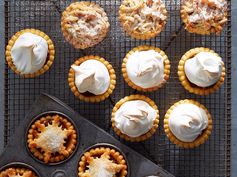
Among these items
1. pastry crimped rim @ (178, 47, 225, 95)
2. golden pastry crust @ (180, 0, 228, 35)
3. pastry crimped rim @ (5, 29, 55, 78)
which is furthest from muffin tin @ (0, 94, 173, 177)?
golden pastry crust @ (180, 0, 228, 35)

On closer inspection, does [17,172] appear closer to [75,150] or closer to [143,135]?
[75,150]

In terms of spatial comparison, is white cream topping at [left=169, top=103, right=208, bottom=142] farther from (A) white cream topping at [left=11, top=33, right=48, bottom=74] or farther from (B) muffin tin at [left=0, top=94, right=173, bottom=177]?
(A) white cream topping at [left=11, top=33, right=48, bottom=74]

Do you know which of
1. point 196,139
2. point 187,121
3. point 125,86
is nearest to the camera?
point 187,121

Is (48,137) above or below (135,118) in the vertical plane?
below

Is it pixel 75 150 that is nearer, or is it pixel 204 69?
pixel 204 69

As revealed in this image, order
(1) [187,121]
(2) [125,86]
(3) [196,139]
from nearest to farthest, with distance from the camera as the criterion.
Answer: (1) [187,121]
(3) [196,139]
(2) [125,86]

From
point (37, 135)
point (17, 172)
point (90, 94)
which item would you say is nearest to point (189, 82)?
point (90, 94)
